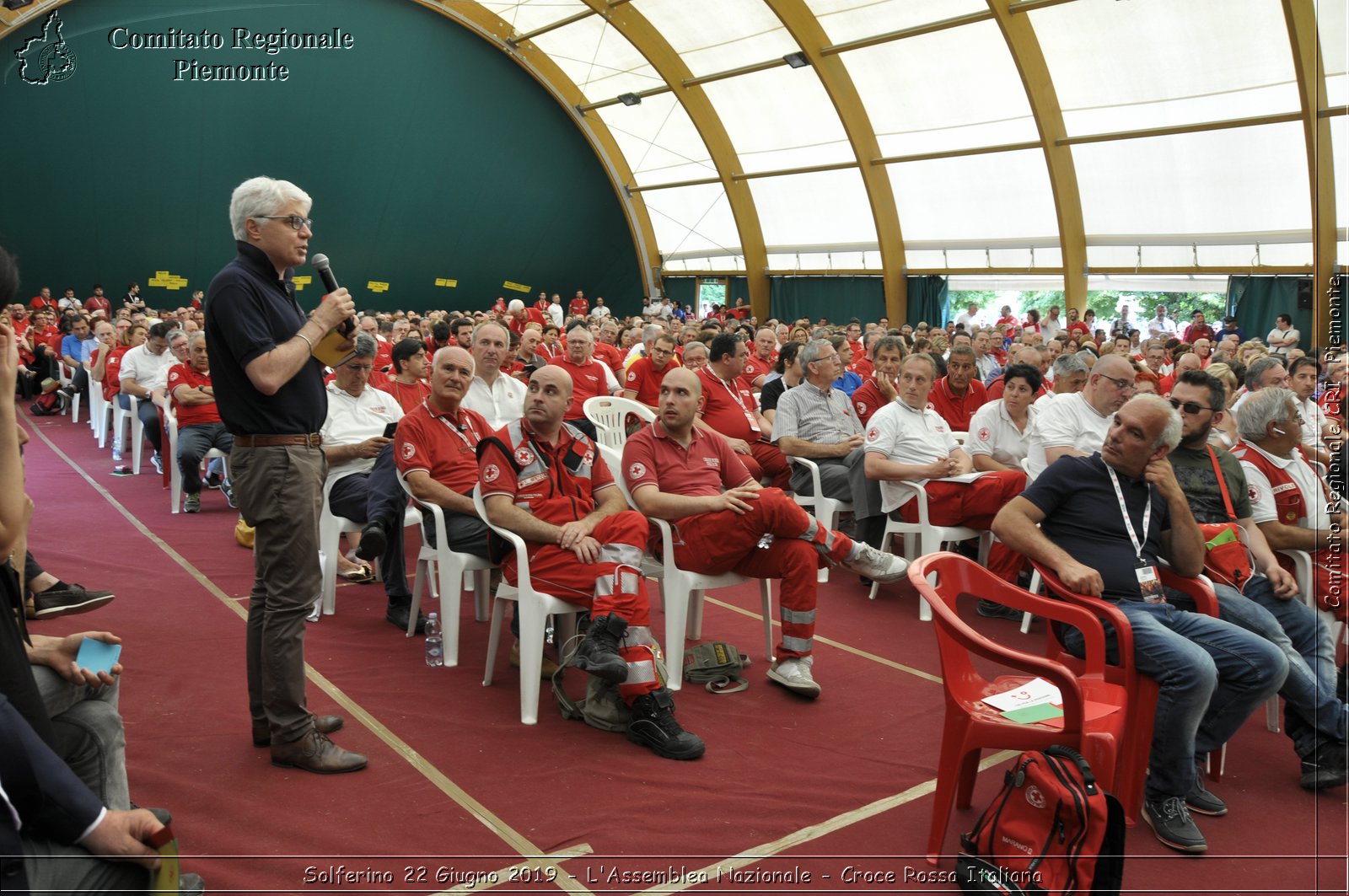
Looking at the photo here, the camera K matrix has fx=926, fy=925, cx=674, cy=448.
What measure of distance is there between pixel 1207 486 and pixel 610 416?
3.58m

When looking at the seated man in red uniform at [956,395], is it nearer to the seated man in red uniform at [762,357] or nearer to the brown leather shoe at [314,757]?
the seated man in red uniform at [762,357]

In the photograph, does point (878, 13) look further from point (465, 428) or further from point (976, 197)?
point (465, 428)

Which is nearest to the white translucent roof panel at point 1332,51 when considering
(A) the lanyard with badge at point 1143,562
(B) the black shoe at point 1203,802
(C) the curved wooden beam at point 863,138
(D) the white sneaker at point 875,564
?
(C) the curved wooden beam at point 863,138

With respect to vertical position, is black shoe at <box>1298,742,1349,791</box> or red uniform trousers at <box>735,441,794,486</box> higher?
red uniform trousers at <box>735,441,794,486</box>

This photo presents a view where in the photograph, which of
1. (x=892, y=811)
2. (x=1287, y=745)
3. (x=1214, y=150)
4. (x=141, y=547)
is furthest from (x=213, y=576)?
(x=1214, y=150)

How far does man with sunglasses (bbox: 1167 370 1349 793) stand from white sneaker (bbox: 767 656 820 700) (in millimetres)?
1202

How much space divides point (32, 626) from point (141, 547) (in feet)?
5.02

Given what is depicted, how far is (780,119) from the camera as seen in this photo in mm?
17750

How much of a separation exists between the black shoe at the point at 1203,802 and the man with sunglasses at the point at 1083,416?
1.81m

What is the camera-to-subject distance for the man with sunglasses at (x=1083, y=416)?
13.7 feet

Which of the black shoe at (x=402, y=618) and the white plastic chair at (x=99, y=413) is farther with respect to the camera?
the white plastic chair at (x=99, y=413)

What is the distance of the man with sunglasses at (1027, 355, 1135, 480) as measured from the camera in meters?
4.17

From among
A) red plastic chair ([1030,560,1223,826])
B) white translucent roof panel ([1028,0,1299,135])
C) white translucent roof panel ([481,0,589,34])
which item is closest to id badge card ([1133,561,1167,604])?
red plastic chair ([1030,560,1223,826])

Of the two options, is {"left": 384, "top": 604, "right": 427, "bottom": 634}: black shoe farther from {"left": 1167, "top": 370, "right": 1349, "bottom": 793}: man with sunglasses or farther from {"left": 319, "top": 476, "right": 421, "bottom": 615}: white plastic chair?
{"left": 1167, "top": 370, "right": 1349, "bottom": 793}: man with sunglasses
